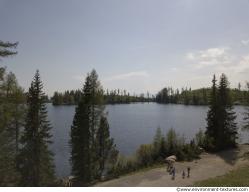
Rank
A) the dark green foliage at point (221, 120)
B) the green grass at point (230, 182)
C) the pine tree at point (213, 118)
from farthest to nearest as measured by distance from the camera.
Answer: the pine tree at point (213, 118) < the dark green foliage at point (221, 120) < the green grass at point (230, 182)

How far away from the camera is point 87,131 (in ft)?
98.6

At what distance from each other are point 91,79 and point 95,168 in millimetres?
10172

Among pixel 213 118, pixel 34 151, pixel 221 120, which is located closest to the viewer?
pixel 34 151

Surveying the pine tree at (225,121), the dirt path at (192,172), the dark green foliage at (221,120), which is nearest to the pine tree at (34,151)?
the dirt path at (192,172)

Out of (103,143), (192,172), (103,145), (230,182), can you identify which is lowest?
(192,172)

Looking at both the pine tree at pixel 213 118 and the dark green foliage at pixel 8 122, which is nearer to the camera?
the dark green foliage at pixel 8 122

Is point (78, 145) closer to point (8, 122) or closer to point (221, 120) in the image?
point (8, 122)

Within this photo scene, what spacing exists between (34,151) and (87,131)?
600 cm

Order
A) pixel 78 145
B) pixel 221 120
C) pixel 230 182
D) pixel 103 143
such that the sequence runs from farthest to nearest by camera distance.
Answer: pixel 221 120 → pixel 103 143 → pixel 78 145 → pixel 230 182

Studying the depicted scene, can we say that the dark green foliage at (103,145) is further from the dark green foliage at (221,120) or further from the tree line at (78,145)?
the dark green foliage at (221,120)

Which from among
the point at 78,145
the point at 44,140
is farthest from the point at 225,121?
the point at 44,140

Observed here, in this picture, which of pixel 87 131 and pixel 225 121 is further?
pixel 225 121

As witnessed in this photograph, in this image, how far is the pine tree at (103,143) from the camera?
103 ft

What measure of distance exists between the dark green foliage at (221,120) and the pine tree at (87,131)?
708 inches
